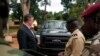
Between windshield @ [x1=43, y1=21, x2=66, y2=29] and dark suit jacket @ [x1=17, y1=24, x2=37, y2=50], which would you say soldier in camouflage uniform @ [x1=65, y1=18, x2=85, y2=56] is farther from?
windshield @ [x1=43, y1=21, x2=66, y2=29]

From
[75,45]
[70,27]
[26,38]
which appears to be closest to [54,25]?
[26,38]

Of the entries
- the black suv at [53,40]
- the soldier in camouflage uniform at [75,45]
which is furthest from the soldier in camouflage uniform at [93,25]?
the black suv at [53,40]

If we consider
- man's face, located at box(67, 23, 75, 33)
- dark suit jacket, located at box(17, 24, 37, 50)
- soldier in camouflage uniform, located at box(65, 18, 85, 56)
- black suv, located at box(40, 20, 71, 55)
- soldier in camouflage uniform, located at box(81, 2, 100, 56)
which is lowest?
black suv, located at box(40, 20, 71, 55)

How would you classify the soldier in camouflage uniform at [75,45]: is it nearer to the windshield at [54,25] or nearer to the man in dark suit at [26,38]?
the man in dark suit at [26,38]

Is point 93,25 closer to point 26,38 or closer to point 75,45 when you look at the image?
point 75,45

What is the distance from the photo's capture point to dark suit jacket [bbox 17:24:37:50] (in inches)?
311

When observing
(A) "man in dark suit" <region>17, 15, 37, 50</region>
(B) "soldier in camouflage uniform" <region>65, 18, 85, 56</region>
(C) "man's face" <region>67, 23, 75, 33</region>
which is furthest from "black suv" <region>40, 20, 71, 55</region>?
(B) "soldier in camouflage uniform" <region>65, 18, 85, 56</region>

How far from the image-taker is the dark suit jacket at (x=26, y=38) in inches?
311

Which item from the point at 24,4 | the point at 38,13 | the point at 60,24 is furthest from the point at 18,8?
the point at 60,24

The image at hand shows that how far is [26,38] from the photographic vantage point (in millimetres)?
7945

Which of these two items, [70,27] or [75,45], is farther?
[70,27]

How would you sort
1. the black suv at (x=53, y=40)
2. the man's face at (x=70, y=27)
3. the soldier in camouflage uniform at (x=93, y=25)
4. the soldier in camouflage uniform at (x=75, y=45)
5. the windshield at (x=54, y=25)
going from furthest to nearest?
the windshield at (x=54, y=25) → the black suv at (x=53, y=40) → the man's face at (x=70, y=27) → the soldier in camouflage uniform at (x=75, y=45) → the soldier in camouflage uniform at (x=93, y=25)

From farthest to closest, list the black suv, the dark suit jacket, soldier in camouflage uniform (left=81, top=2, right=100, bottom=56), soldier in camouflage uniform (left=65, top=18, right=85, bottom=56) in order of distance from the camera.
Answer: the black suv
the dark suit jacket
soldier in camouflage uniform (left=65, top=18, right=85, bottom=56)
soldier in camouflage uniform (left=81, top=2, right=100, bottom=56)

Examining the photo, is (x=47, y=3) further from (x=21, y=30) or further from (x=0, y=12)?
(x=0, y=12)
